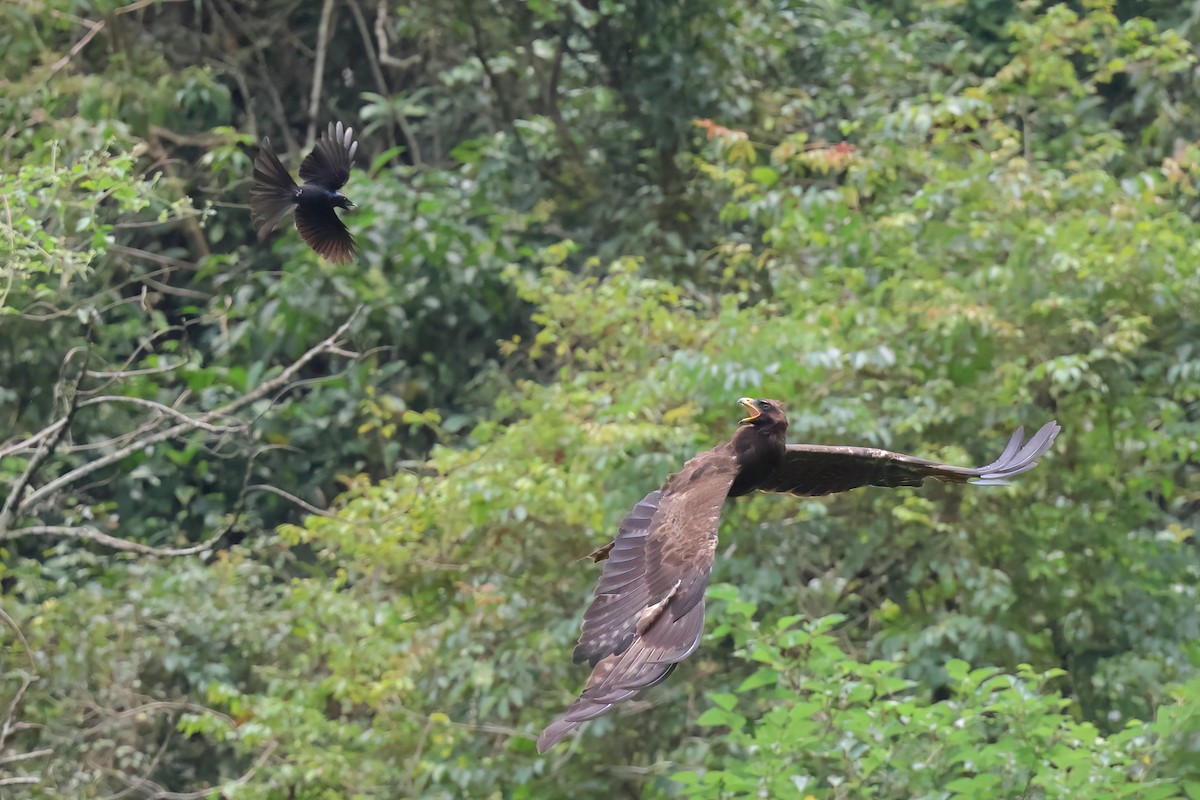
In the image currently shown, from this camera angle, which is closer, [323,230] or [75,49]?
[323,230]

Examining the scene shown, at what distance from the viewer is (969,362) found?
21.5 feet

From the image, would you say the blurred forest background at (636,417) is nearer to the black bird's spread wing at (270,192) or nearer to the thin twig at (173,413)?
the thin twig at (173,413)

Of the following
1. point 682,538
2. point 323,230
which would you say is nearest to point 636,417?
point 323,230

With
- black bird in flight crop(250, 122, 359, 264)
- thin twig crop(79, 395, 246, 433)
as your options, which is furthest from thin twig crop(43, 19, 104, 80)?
black bird in flight crop(250, 122, 359, 264)

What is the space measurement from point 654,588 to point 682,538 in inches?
4.9

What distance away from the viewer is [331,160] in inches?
163

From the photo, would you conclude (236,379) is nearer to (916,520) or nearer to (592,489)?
(592,489)

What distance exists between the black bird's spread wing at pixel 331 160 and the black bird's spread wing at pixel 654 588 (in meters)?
1.15

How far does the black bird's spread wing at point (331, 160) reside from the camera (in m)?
4.10

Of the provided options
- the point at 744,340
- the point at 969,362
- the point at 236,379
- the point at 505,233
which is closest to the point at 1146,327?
the point at 969,362

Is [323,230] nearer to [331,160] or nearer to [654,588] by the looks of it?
[331,160]

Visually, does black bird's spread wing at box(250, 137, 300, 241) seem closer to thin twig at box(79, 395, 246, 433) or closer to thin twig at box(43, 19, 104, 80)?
thin twig at box(79, 395, 246, 433)

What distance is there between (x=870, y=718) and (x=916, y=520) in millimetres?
1332

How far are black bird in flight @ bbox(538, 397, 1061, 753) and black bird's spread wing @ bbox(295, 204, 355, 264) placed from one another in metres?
1.10
